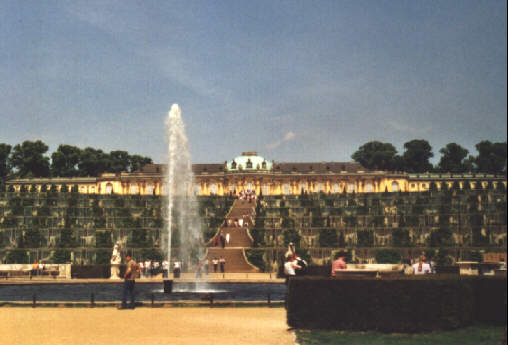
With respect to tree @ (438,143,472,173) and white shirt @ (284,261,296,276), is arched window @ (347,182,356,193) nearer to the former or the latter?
tree @ (438,143,472,173)

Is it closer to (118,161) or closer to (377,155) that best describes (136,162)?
(118,161)

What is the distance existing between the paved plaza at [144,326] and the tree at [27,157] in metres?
106

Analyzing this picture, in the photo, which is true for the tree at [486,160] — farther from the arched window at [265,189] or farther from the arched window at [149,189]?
the arched window at [149,189]

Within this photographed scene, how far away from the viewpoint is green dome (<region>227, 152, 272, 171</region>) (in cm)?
13650

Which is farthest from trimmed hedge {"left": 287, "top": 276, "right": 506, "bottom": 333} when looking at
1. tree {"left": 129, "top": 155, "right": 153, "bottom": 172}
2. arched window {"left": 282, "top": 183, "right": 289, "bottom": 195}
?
tree {"left": 129, "top": 155, "right": 153, "bottom": 172}

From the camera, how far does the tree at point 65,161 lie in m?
129

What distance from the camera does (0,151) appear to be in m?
118

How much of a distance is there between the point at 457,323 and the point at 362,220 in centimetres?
4755

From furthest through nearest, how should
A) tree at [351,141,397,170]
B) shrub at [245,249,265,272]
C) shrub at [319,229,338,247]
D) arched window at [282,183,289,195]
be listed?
tree at [351,141,397,170]
arched window at [282,183,289,195]
shrub at [319,229,338,247]
shrub at [245,249,265,272]

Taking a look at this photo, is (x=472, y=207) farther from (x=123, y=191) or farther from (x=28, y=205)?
(x=123, y=191)

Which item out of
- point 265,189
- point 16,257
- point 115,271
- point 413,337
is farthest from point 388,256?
point 265,189

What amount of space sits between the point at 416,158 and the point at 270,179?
1354 inches

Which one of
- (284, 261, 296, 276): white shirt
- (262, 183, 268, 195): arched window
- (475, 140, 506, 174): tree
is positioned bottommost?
(284, 261, 296, 276): white shirt

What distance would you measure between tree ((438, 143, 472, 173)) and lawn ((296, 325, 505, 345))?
12295 cm
